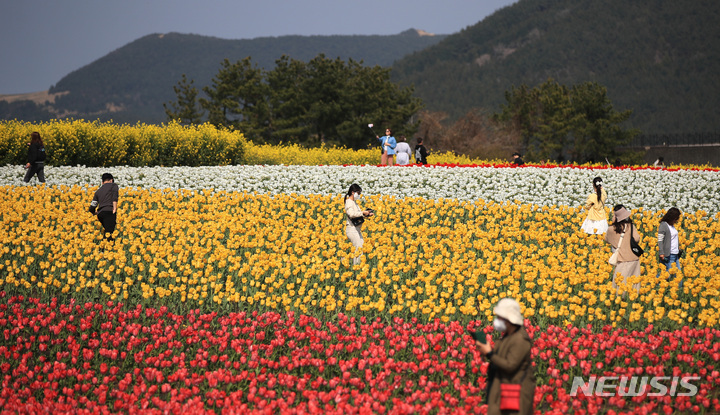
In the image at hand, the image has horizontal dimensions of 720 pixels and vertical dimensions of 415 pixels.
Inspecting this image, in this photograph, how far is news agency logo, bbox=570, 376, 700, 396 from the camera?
7.10 meters

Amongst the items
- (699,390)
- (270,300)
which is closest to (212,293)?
(270,300)

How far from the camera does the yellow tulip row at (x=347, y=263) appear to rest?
979 centimetres

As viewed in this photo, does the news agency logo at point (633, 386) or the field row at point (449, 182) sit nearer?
the news agency logo at point (633, 386)

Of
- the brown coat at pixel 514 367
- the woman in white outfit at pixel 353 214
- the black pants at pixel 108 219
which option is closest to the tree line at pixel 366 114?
the woman in white outfit at pixel 353 214

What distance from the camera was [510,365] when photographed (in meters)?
5.38

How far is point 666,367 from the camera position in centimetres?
789

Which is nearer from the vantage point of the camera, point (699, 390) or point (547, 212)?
point (699, 390)

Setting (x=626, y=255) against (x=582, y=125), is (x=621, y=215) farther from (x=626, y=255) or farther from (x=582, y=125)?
(x=582, y=125)

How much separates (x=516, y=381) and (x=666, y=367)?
3.34 metres

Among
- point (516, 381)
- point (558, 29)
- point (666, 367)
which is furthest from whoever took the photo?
point (558, 29)

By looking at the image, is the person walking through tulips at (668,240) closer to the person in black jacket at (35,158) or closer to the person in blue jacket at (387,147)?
the person in blue jacket at (387,147)

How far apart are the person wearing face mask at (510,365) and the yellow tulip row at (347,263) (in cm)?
320

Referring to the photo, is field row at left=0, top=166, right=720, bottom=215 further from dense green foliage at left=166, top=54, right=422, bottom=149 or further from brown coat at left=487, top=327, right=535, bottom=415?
dense green foliage at left=166, top=54, right=422, bottom=149

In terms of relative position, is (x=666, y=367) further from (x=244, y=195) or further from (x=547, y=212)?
(x=244, y=195)
